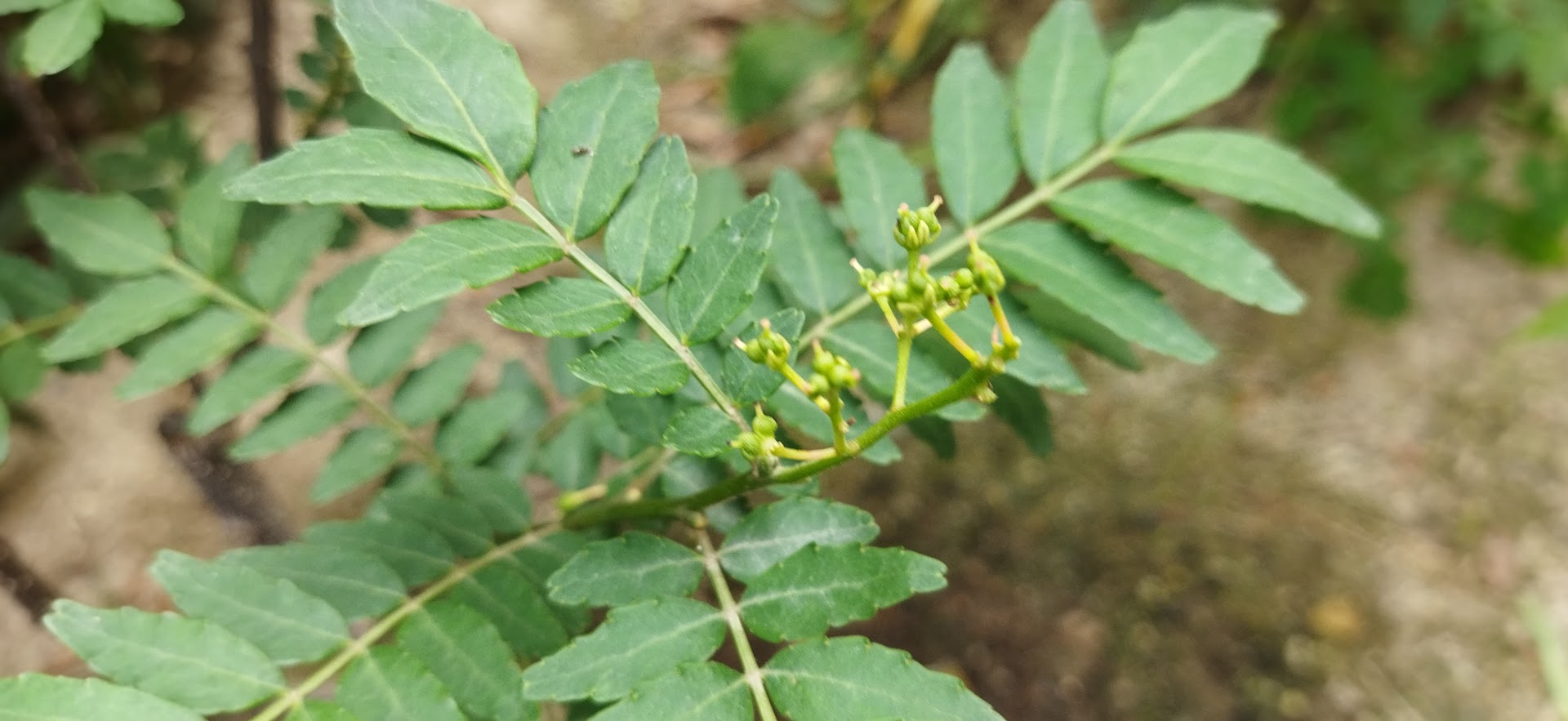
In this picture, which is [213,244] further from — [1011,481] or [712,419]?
[1011,481]

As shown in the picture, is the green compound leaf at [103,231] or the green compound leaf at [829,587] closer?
the green compound leaf at [829,587]

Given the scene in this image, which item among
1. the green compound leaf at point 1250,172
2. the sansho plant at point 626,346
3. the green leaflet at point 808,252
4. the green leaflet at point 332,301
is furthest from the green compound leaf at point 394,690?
the green compound leaf at point 1250,172

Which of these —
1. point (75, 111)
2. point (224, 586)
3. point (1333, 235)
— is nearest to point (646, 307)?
point (224, 586)

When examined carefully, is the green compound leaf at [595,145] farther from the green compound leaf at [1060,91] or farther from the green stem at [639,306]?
the green compound leaf at [1060,91]

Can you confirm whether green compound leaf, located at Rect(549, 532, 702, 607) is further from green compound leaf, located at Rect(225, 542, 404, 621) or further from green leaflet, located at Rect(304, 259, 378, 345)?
green leaflet, located at Rect(304, 259, 378, 345)

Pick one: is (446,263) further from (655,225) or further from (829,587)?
(829,587)

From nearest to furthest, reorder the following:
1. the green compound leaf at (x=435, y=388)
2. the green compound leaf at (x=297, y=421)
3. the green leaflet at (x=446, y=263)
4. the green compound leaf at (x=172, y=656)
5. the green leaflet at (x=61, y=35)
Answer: the green leaflet at (x=446, y=263) < the green compound leaf at (x=172, y=656) < the green leaflet at (x=61, y=35) < the green compound leaf at (x=297, y=421) < the green compound leaf at (x=435, y=388)
